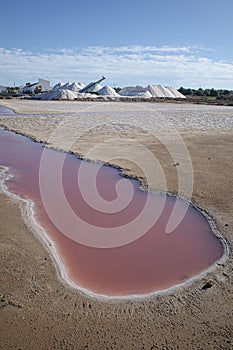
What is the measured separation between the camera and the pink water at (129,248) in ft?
18.8

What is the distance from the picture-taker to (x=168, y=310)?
192 inches

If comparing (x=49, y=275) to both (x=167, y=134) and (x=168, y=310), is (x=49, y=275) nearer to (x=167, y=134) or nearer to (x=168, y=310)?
(x=168, y=310)

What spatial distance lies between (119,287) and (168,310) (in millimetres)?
970

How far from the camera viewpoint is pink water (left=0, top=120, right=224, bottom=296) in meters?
5.74

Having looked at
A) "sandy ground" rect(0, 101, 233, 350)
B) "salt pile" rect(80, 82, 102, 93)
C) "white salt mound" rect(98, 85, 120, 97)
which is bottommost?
"sandy ground" rect(0, 101, 233, 350)

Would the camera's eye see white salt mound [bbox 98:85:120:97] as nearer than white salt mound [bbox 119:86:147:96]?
Yes

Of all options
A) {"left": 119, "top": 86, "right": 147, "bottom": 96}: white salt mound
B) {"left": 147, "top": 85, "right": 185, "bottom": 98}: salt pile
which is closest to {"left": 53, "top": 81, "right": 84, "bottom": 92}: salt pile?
{"left": 119, "top": 86, "right": 147, "bottom": 96}: white salt mound

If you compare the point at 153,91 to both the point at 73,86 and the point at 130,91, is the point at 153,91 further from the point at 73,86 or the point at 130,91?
the point at 73,86

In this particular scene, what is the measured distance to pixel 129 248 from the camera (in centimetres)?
689


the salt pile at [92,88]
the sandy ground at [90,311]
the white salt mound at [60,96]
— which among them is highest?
the salt pile at [92,88]

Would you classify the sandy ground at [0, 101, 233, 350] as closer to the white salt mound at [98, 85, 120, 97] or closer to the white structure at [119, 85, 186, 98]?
the white salt mound at [98, 85, 120, 97]

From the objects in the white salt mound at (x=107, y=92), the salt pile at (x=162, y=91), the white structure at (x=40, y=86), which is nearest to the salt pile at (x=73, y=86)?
the white structure at (x=40, y=86)

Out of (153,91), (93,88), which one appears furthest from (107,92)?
(153,91)

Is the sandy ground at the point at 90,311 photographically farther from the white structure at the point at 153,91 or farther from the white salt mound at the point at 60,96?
the white structure at the point at 153,91
